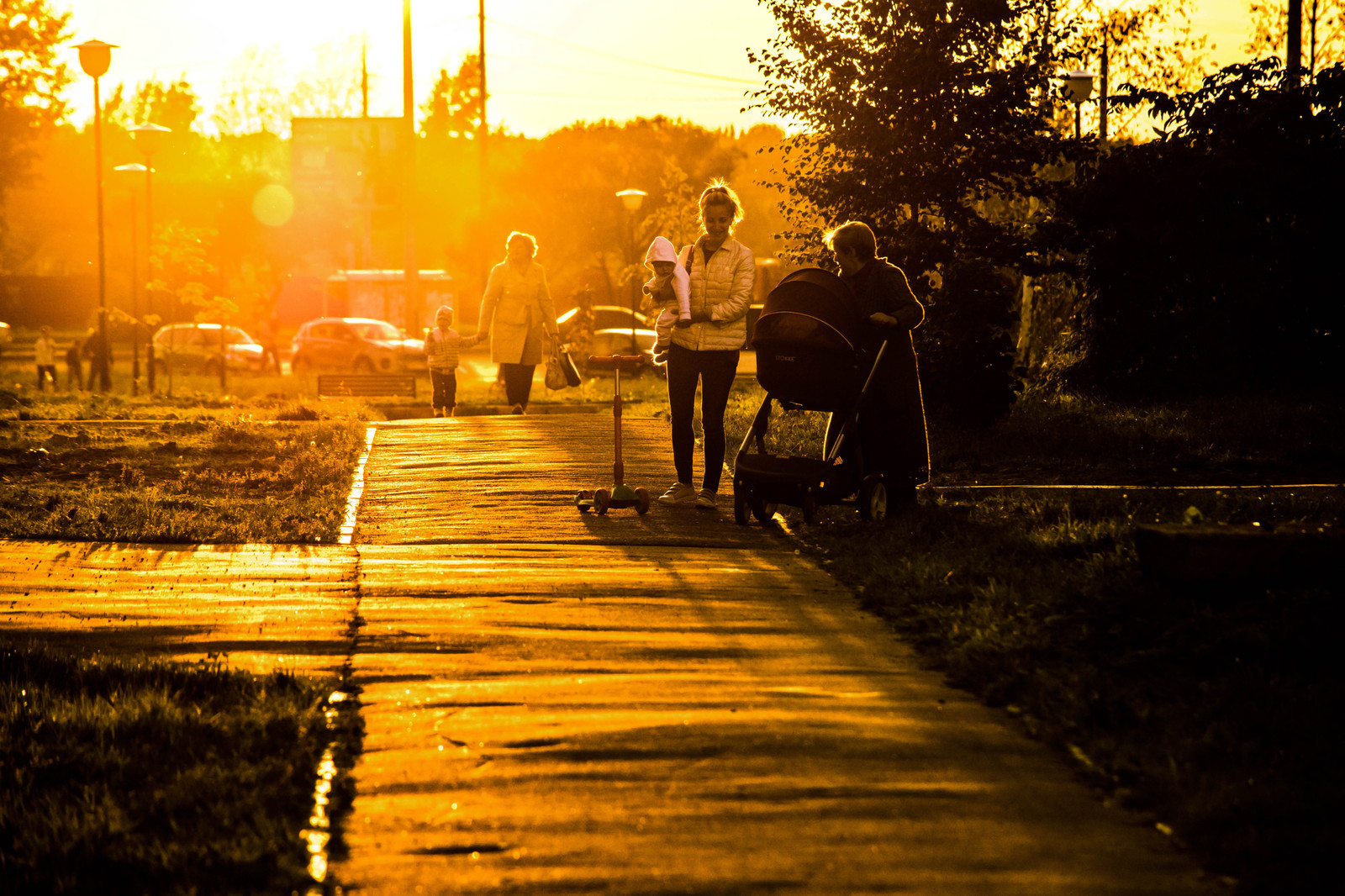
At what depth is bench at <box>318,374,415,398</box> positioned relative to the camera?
22.6 metres

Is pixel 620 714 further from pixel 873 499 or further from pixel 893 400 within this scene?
pixel 893 400

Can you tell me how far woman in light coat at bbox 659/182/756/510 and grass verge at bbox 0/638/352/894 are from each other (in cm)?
458

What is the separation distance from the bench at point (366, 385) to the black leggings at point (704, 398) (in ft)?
46.1

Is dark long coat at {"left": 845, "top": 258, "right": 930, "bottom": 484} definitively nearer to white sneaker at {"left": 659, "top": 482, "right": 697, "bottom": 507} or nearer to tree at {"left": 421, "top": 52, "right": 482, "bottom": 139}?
white sneaker at {"left": 659, "top": 482, "right": 697, "bottom": 507}

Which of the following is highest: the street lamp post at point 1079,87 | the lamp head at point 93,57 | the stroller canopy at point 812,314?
the lamp head at point 93,57

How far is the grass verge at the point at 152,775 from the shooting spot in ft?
10.6

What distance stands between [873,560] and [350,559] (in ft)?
8.88

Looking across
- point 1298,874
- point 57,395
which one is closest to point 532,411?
point 57,395

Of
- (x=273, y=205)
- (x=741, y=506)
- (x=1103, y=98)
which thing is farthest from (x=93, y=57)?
(x=273, y=205)

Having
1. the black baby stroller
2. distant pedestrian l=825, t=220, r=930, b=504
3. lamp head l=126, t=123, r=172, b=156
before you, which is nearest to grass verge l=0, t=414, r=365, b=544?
the black baby stroller

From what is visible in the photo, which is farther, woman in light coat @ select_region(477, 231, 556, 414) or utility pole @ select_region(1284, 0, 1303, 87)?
utility pole @ select_region(1284, 0, 1303, 87)

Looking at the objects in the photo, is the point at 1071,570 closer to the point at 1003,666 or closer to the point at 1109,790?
the point at 1003,666

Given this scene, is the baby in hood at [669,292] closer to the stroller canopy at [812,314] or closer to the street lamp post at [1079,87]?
the stroller canopy at [812,314]

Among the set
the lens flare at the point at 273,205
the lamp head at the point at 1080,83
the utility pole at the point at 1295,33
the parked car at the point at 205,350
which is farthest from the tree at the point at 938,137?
the lens flare at the point at 273,205
